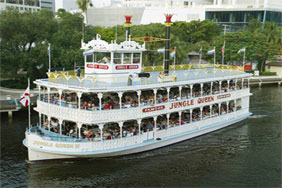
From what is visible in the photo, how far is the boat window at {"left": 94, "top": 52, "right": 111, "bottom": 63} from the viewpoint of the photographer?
23.8 meters

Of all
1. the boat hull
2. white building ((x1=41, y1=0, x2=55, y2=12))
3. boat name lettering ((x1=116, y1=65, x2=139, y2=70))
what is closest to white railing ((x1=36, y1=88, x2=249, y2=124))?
the boat hull

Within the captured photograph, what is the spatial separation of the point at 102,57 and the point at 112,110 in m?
4.65

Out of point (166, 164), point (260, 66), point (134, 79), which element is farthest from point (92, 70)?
point (260, 66)

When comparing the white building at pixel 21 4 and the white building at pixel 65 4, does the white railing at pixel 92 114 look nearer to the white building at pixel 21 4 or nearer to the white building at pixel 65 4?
the white building at pixel 21 4

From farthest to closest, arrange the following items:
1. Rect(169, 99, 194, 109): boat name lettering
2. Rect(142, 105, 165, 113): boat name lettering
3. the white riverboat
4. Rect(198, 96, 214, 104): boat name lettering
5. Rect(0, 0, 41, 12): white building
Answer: Rect(0, 0, 41, 12): white building → Rect(198, 96, 214, 104): boat name lettering → Rect(169, 99, 194, 109): boat name lettering → Rect(142, 105, 165, 113): boat name lettering → the white riverboat

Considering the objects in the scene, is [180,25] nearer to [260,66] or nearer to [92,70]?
[260,66]

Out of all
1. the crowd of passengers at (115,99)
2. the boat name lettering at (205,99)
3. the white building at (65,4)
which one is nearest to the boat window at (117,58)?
the crowd of passengers at (115,99)

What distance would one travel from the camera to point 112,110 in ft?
70.5

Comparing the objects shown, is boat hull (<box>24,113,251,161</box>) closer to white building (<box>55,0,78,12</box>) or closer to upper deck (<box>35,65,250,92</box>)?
upper deck (<box>35,65,250,92</box>)

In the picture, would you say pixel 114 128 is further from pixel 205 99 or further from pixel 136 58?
pixel 205 99

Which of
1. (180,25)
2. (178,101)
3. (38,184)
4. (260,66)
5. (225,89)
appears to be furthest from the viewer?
(180,25)

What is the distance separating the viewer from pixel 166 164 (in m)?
22.3

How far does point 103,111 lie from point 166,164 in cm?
551

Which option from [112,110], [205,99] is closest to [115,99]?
[112,110]
